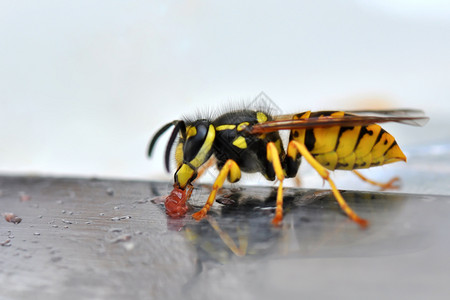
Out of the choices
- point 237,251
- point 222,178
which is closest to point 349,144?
point 222,178

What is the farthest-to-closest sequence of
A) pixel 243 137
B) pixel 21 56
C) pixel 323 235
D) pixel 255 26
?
pixel 255 26 → pixel 21 56 → pixel 243 137 → pixel 323 235

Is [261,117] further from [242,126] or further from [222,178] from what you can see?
[222,178]

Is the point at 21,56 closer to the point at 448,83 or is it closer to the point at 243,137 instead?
the point at 243,137

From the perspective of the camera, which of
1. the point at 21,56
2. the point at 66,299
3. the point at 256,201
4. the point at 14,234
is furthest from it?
the point at 21,56

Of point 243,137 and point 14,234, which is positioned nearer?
point 14,234

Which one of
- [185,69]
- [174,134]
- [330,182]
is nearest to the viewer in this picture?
[330,182]

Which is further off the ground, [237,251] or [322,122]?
[322,122]

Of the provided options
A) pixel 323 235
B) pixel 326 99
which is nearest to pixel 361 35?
pixel 326 99

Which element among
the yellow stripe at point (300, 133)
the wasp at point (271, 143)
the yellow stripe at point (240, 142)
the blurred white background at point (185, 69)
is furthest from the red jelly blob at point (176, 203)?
the blurred white background at point (185, 69)
